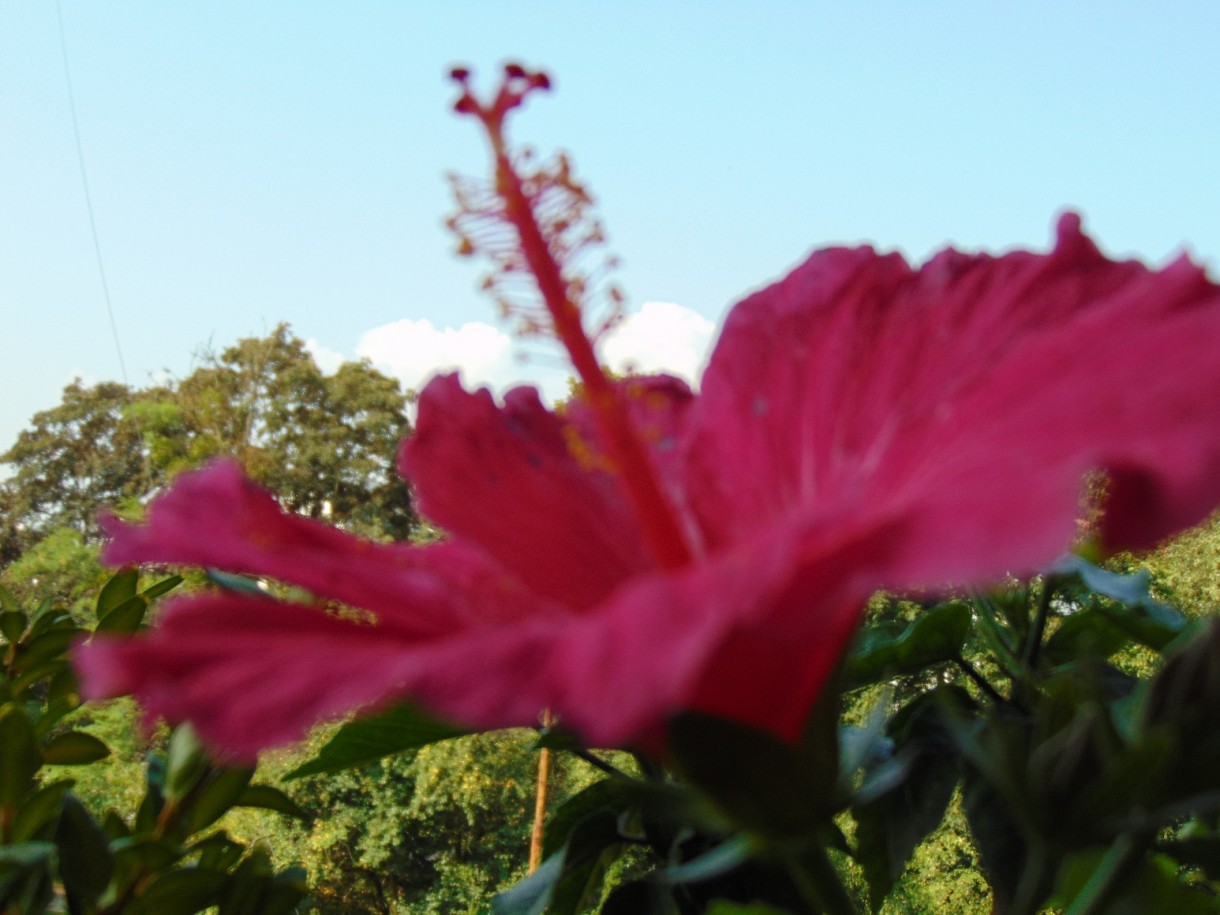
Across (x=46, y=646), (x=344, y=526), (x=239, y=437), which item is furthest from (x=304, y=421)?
(x=46, y=646)

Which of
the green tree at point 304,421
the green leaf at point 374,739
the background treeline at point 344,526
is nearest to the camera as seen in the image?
the green leaf at point 374,739

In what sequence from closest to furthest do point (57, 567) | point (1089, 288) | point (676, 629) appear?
point (676, 629)
point (1089, 288)
point (57, 567)

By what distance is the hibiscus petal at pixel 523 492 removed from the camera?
1.15 ft

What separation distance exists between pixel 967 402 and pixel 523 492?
0.16m

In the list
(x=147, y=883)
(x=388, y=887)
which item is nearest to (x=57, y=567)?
(x=388, y=887)

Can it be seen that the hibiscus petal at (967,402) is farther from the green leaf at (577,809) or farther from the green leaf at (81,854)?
the green leaf at (81,854)

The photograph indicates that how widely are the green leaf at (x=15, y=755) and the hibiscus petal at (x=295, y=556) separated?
0.40ft

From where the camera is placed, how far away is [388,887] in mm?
5242

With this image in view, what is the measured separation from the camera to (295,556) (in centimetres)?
27

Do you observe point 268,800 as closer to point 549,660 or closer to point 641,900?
point 641,900

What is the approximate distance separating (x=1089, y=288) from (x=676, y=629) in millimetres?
204

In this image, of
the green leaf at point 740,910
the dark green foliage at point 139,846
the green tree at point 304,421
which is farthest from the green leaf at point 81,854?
the green tree at point 304,421

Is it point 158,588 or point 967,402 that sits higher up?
point 158,588

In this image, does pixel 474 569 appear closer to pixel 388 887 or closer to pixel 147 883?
pixel 147 883
